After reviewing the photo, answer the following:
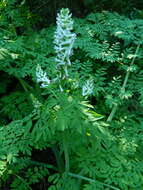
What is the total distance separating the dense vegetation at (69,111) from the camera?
1971mm

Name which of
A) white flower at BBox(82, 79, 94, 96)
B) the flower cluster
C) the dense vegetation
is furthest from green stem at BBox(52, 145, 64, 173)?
the flower cluster

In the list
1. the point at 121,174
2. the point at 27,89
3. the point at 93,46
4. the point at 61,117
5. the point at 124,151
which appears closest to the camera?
the point at 61,117

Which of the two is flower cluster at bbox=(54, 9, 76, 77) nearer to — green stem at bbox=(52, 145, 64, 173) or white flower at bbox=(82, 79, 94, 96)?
white flower at bbox=(82, 79, 94, 96)

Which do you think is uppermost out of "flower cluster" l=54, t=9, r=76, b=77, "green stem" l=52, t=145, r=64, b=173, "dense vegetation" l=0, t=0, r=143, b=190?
"flower cluster" l=54, t=9, r=76, b=77

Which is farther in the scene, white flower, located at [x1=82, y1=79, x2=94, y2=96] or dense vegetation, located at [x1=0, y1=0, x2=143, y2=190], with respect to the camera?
white flower, located at [x1=82, y1=79, x2=94, y2=96]

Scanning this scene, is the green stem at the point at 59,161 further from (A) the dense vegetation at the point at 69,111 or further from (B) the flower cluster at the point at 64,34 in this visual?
(B) the flower cluster at the point at 64,34

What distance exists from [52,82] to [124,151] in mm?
873

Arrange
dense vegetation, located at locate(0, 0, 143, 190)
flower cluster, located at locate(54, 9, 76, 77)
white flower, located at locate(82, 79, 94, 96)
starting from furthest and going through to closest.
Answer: white flower, located at locate(82, 79, 94, 96) < dense vegetation, located at locate(0, 0, 143, 190) < flower cluster, located at locate(54, 9, 76, 77)

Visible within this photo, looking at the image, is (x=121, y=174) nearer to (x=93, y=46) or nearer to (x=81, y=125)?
(x=81, y=125)

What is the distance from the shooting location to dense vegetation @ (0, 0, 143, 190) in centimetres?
197

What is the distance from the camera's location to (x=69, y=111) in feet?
6.21

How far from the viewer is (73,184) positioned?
2.34m

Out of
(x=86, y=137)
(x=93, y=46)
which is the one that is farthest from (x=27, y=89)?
(x=86, y=137)

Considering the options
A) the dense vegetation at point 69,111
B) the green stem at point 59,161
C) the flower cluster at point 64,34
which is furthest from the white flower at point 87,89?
the green stem at point 59,161
